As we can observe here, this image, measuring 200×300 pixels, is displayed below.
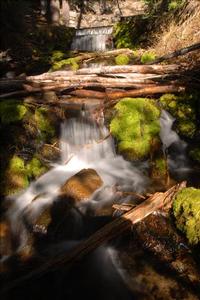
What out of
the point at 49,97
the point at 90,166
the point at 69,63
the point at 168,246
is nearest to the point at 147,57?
the point at 69,63

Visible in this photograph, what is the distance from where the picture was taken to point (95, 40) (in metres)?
17.5

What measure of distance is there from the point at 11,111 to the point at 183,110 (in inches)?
182

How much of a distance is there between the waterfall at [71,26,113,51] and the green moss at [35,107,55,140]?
32.1 ft

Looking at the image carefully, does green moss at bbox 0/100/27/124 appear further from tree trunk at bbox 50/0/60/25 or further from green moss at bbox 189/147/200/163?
tree trunk at bbox 50/0/60/25

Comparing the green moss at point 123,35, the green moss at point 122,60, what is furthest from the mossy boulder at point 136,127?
the green moss at point 123,35

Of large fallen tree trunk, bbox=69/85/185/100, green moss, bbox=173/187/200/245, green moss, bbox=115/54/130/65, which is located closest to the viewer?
green moss, bbox=173/187/200/245

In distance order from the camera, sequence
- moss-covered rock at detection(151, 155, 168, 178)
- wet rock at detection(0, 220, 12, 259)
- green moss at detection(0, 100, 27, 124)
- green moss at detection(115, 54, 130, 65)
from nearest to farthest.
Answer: wet rock at detection(0, 220, 12, 259), moss-covered rock at detection(151, 155, 168, 178), green moss at detection(0, 100, 27, 124), green moss at detection(115, 54, 130, 65)

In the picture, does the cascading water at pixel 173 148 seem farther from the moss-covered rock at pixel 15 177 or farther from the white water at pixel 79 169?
the moss-covered rock at pixel 15 177

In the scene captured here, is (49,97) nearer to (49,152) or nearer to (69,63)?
(49,152)

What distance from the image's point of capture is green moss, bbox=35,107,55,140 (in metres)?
8.29

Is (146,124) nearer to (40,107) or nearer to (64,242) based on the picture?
(40,107)

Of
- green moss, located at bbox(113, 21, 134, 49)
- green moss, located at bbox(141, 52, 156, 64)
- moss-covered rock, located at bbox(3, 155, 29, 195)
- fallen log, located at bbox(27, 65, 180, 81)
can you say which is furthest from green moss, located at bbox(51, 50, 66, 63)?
moss-covered rock, located at bbox(3, 155, 29, 195)

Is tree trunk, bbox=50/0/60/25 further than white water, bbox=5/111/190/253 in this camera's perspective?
Yes

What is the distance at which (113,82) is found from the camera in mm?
9297
